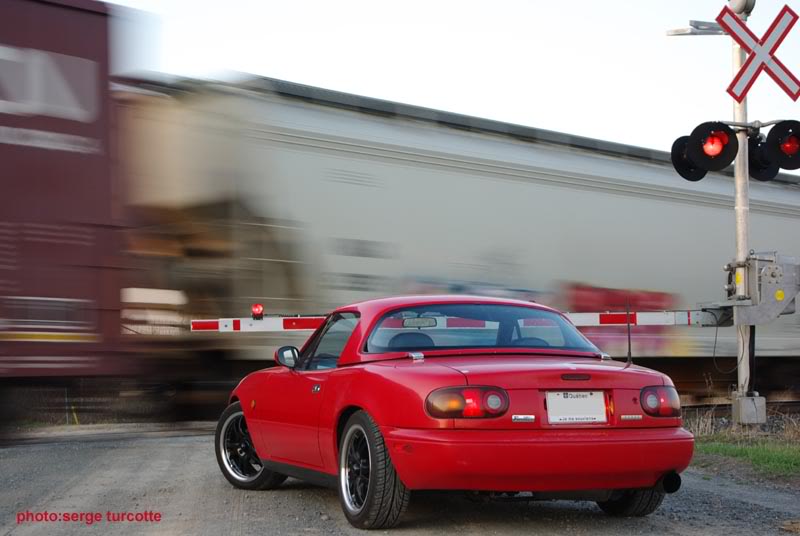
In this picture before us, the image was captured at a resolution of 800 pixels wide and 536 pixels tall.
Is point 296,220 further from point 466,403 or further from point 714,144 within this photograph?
point 466,403

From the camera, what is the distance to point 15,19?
8438mm

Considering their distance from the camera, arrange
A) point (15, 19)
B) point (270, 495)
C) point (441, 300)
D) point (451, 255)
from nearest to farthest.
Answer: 1. point (441, 300)
2. point (270, 495)
3. point (15, 19)
4. point (451, 255)

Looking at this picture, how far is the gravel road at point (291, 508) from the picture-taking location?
563 centimetres

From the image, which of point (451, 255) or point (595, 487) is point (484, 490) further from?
point (451, 255)

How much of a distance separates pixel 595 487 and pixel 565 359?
0.80m

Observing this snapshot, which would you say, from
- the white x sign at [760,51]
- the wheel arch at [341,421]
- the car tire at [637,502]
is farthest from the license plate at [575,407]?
the white x sign at [760,51]

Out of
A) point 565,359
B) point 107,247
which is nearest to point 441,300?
point 565,359

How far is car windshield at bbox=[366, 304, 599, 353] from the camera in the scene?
19.3 feet

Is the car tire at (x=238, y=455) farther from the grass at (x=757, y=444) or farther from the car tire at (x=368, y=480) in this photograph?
the grass at (x=757, y=444)

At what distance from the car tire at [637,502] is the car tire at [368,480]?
4.40 ft

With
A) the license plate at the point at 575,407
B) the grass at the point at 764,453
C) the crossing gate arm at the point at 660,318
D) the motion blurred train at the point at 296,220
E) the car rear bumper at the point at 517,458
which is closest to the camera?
the car rear bumper at the point at 517,458

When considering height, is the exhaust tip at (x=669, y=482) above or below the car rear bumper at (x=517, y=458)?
below

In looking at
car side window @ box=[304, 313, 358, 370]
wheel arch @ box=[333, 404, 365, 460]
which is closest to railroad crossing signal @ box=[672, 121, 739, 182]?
car side window @ box=[304, 313, 358, 370]

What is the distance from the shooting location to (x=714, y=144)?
10.7m
